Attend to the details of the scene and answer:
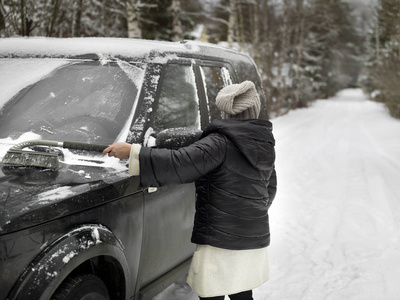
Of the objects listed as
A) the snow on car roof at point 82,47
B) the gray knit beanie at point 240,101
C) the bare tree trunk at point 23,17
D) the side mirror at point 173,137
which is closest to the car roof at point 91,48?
the snow on car roof at point 82,47

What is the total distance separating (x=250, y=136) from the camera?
2088 mm

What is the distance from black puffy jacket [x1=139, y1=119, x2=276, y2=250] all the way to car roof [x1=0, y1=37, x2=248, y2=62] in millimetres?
926

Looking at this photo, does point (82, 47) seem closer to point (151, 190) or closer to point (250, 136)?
point (151, 190)

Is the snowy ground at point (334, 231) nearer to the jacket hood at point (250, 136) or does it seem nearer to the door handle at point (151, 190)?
the door handle at point (151, 190)

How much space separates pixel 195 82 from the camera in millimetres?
3125

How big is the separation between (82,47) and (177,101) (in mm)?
775

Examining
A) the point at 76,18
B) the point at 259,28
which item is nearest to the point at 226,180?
the point at 76,18

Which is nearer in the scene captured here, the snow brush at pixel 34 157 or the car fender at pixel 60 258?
the car fender at pixel 60 258

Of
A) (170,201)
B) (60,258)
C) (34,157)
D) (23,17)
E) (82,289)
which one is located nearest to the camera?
(60,258)

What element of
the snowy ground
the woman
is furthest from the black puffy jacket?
the snowy ground

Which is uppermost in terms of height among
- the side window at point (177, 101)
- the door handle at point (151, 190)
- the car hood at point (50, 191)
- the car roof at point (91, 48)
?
the car roof at point (91, 48)

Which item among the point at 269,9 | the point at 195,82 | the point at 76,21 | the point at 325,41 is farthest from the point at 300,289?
the point at 325,41

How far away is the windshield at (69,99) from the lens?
2.51m

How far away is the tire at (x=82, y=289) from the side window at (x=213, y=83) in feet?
5.39
